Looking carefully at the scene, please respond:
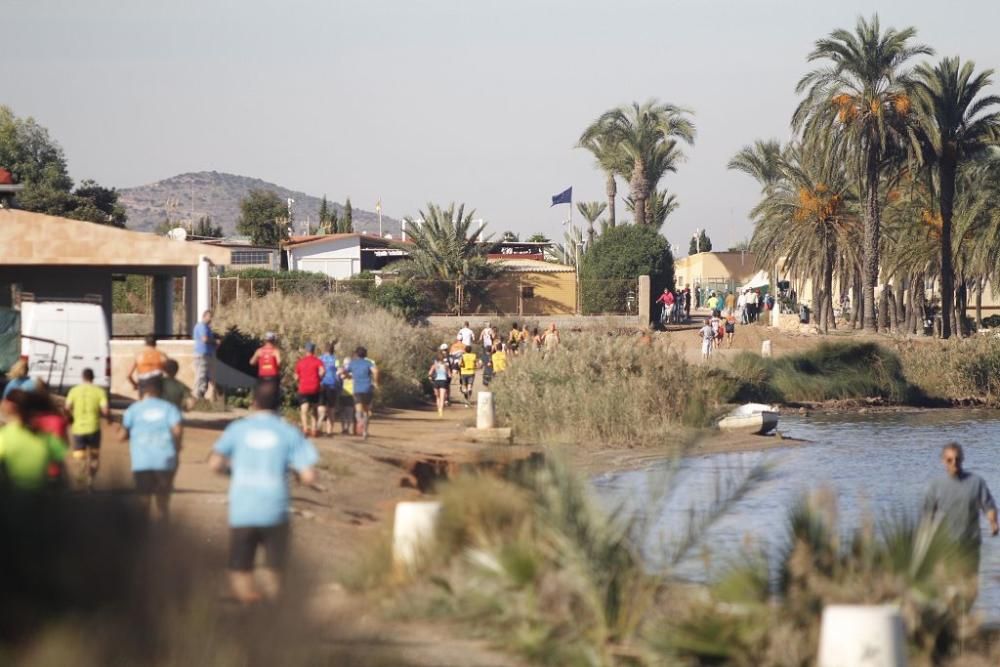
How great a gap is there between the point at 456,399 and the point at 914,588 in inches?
1216

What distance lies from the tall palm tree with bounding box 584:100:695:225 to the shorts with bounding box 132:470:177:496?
5618cm

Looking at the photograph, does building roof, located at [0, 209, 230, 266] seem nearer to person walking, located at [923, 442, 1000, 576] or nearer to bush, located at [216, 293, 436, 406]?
bush, located at [216, 293, 436, 406]

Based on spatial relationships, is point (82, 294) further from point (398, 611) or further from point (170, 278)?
point (398, 611)

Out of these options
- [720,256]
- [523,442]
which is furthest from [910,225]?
[720,256]

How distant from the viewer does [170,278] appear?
30.9 m

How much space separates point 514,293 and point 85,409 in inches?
1765

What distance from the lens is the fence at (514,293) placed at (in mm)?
56375

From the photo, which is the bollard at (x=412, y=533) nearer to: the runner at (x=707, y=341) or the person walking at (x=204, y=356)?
the person walking at (x=204, y=356)

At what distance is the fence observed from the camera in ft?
185

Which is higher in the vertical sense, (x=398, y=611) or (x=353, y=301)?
(x=353, y=301)

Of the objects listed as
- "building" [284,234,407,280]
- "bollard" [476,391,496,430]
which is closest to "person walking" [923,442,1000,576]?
"bollard" [476,391,496,430]

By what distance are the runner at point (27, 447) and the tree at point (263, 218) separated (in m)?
89.1

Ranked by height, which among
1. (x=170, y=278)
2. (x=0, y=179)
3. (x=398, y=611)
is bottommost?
(x=398, y=611)

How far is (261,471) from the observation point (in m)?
9.88
